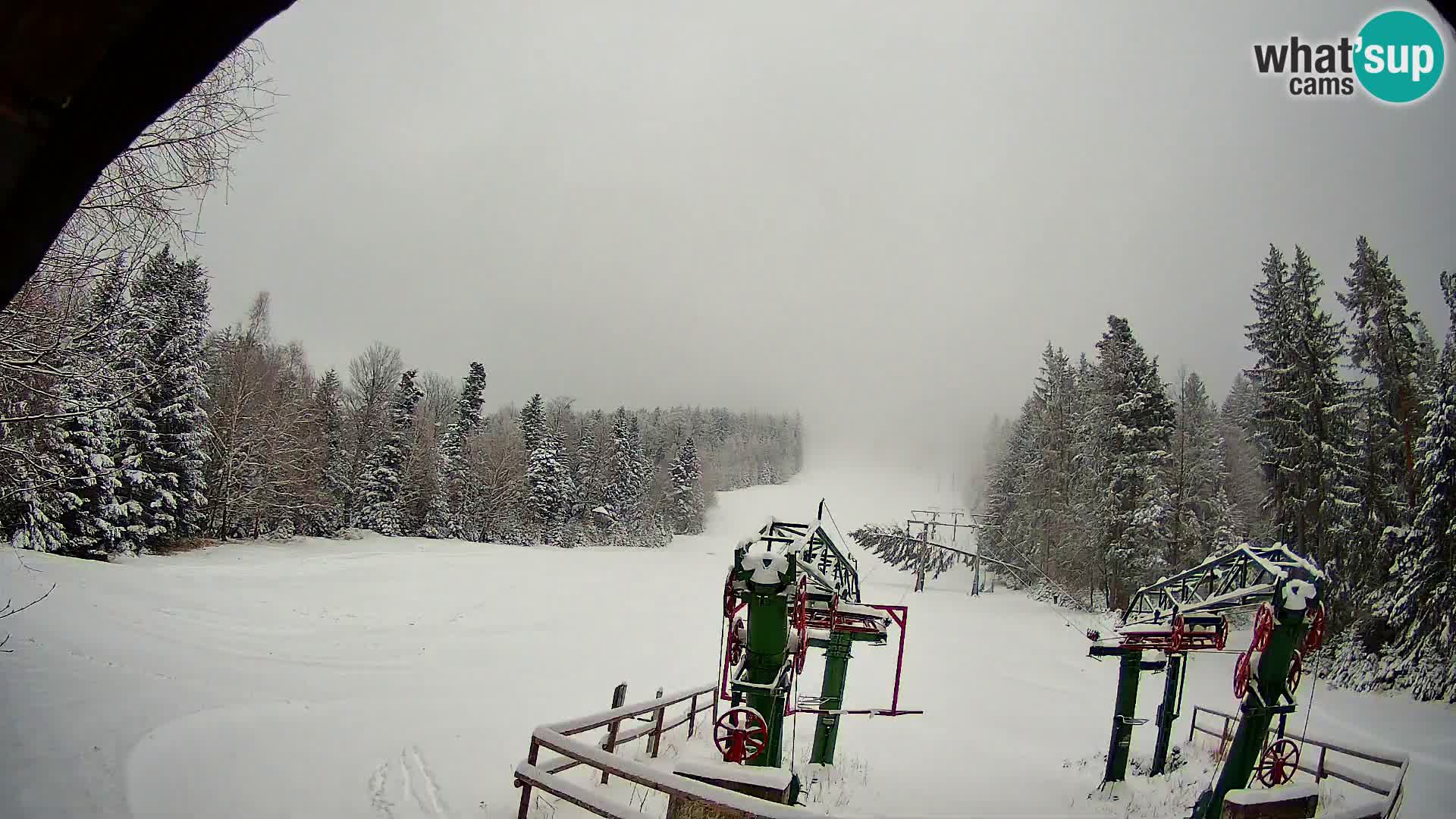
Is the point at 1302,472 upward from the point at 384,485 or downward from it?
upward

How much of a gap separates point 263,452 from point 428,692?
2776 centimetres

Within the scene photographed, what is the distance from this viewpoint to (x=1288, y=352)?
25.1 meters

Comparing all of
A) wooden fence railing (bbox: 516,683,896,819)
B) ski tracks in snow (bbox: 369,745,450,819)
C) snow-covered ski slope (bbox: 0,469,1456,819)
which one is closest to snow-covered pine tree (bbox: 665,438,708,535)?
snow-covered ski slope (bbox: 0,469,1456,819)

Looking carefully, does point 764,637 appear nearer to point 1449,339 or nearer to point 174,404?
point 1449,339

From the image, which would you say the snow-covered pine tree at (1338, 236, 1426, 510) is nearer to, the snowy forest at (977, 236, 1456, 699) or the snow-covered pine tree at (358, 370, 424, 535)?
the snowy forest at (977, 236, 1456, 699)

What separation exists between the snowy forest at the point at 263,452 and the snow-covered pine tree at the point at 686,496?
0.19 meters

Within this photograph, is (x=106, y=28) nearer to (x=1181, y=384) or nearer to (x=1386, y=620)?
(x=1386, y=620)

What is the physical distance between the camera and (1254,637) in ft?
32.2

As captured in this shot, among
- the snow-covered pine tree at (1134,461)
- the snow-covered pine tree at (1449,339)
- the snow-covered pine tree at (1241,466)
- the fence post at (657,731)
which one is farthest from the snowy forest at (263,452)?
the snow-covered pine tree at (1241,466)

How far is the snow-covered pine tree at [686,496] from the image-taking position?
70375 millimetres

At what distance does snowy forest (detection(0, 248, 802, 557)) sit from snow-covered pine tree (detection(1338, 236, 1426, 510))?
106 ft

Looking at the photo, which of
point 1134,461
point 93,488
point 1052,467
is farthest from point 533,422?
point 1134,461

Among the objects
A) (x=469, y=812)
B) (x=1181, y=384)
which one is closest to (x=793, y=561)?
(x=469, y=812)

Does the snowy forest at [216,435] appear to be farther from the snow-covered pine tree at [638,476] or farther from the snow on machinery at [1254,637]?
the snow on machinery at [1254,637]
